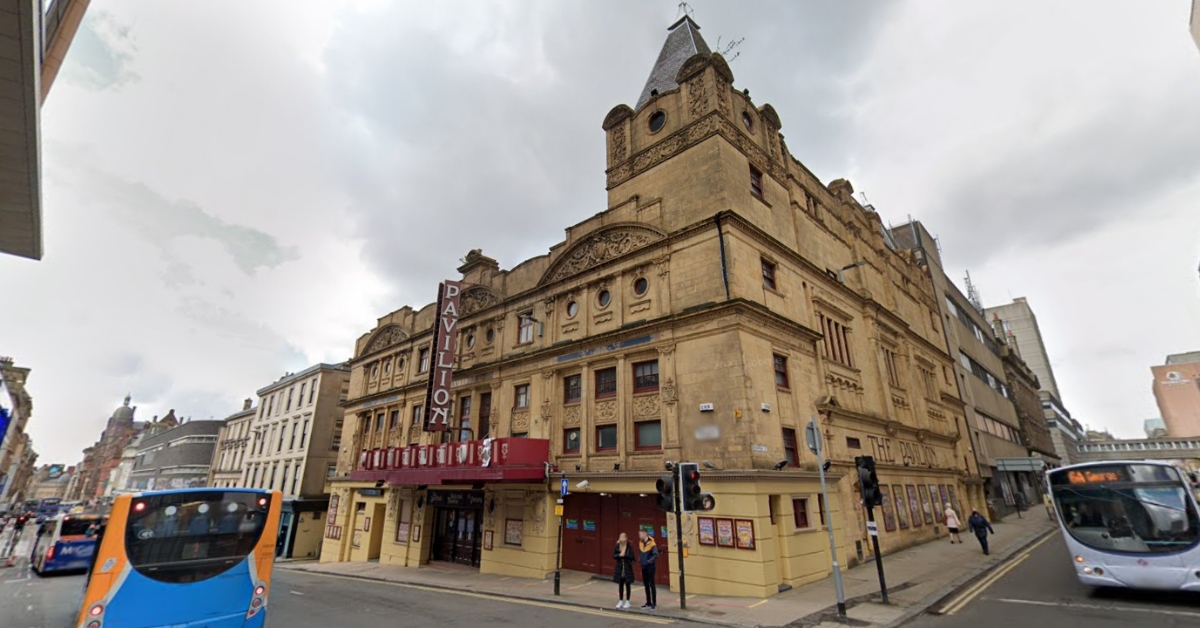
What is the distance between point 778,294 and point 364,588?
63.6ft

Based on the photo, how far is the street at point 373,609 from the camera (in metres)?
11.6

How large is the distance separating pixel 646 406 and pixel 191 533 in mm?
13036

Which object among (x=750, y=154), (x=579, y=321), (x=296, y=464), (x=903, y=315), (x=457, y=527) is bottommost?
(x=457, y=527)

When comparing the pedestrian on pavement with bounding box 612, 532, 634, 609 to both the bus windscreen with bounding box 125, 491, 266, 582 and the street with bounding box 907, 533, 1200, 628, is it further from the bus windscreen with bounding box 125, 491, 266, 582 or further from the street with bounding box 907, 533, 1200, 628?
the bus windscreen with bounding box 125, 491, 266, 582

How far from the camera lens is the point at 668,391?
17.0 metres

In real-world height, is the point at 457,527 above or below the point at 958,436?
below

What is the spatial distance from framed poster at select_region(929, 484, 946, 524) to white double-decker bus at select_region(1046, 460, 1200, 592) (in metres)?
16.0

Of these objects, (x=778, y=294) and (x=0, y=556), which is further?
(x=0, y=556)

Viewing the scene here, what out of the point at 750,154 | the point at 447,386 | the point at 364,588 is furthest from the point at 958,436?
the point at 364,588

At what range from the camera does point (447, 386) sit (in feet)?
79.3

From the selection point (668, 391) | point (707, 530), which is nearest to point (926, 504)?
point (707, 530)

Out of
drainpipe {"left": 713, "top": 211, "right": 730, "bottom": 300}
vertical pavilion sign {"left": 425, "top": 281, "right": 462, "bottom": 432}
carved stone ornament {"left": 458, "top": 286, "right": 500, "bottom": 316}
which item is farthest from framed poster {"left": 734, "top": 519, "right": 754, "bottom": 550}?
carved stone ornament {"left": 458, "top": 286, "right": 500, "bottom": 316}

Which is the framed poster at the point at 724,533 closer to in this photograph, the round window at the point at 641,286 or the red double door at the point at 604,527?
the red double door at the point at 604,527

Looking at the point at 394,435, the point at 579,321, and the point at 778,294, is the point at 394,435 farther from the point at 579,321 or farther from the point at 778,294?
the point at 778,294
